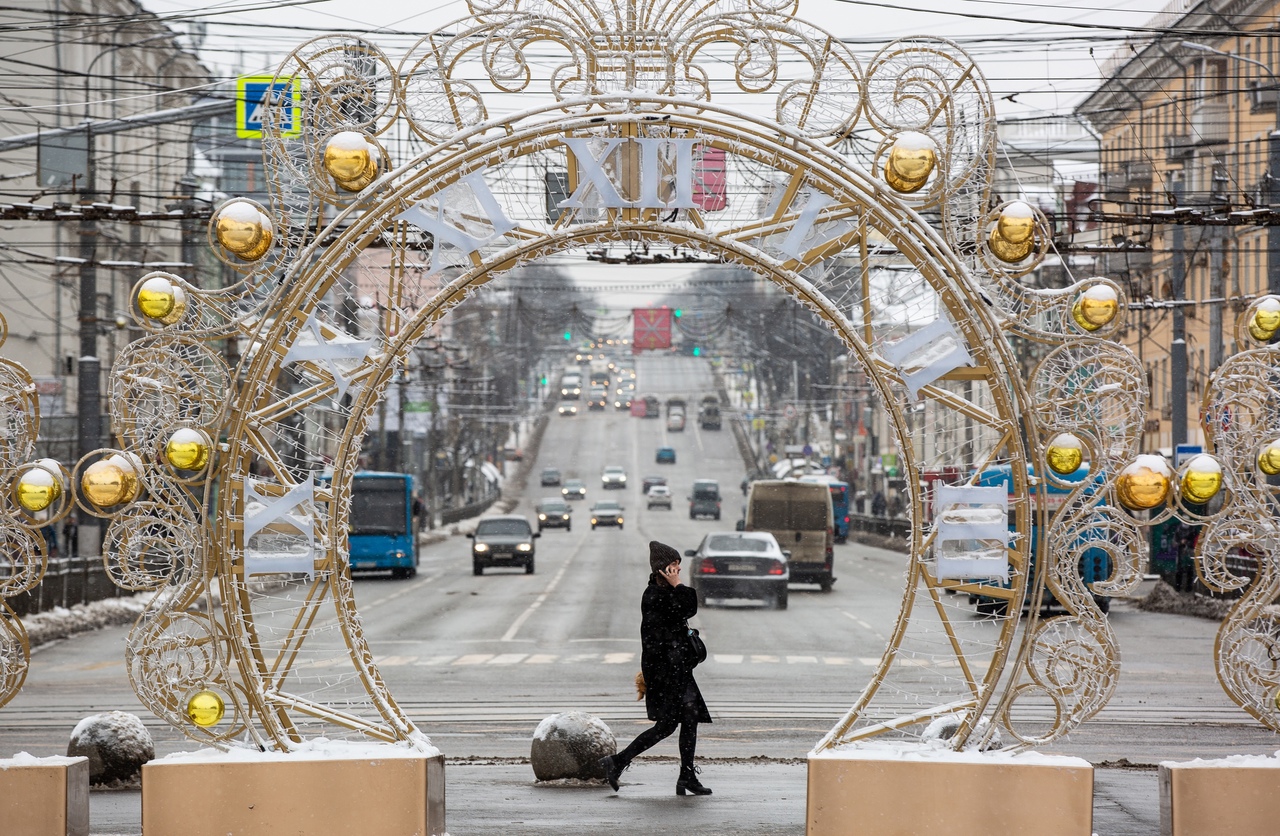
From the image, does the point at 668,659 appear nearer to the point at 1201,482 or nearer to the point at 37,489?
the point at 1201,482

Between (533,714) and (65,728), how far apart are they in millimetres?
4302

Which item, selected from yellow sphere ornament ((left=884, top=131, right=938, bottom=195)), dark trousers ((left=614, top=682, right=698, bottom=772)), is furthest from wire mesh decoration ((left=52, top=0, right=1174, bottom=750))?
dark trousers ((left=614, top=682, right=698, bottom=772))

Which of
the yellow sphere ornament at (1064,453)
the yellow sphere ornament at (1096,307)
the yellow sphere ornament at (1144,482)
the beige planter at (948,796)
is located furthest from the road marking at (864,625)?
the beige planter at (948,796)

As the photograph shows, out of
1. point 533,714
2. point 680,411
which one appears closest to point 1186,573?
point 533,714

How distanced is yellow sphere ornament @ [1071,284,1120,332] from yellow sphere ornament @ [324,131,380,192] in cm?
382

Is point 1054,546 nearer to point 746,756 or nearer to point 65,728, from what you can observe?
point 746,756

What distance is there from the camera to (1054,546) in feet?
27.3

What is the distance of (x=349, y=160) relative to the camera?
8.22 m

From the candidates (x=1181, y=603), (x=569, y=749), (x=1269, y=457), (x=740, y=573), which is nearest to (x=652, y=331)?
(x=740, y=573)

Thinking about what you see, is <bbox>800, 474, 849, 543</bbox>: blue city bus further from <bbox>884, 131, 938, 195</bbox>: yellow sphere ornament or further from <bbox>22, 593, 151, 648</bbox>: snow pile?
<bbox>884, 131, 938, 195</bbox>: yellow sphere ornament

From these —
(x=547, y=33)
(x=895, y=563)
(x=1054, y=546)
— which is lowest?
(x=895, y=563)

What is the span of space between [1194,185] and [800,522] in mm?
17012

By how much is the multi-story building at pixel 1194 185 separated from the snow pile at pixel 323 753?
12725mm

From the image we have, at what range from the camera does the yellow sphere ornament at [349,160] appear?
8203 millimetres
